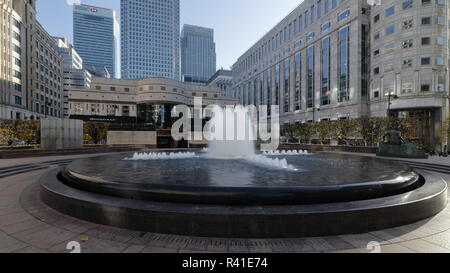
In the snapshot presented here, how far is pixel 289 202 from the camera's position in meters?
5.02

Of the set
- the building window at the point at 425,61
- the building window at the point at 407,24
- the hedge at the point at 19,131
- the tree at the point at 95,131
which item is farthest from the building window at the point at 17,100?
the building window at the point at 425,61

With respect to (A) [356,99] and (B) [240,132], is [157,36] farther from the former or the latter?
(B) [240,132]

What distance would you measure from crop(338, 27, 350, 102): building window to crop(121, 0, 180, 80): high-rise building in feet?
447

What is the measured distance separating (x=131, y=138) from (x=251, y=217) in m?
31.7

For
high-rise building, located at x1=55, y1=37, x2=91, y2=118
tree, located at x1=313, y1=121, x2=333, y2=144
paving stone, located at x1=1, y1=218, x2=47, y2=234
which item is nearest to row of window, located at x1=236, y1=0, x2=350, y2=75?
tree, located at x1=313, y1=121, x2=333, y2=144

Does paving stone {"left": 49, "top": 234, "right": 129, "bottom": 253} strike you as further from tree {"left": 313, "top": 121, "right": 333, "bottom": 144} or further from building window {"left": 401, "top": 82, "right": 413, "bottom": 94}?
building window {"left": 401, "top": 82, "right": 413, "bottom": 94}

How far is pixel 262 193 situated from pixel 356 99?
47239 mm

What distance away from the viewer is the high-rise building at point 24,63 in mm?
47781

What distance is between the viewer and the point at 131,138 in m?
31.8

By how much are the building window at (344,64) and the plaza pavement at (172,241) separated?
157 ft

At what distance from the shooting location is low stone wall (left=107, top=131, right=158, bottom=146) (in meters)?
30.9

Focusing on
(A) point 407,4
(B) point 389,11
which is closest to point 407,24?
(A) point 407,4

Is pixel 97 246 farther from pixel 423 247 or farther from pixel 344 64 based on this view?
pixel 344 64

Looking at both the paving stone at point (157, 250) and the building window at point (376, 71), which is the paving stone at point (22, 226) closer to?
the paving stone at point (157, 250)
